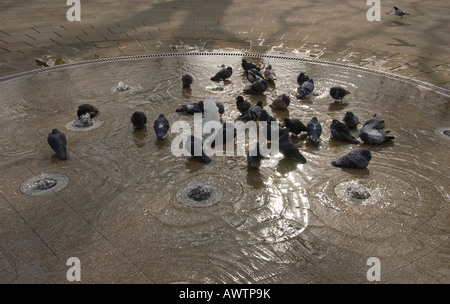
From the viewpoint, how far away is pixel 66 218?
6445mm

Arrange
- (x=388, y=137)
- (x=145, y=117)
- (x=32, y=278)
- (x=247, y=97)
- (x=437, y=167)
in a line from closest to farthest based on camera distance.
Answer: (x=32, y=278)
(x=437, y=167)
(x=388, y=137)
(x=145, y=117)
(x=247, y=97)

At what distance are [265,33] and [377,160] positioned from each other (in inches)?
426

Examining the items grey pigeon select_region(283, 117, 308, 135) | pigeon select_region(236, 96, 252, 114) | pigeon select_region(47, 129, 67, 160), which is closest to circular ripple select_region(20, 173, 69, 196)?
pigeon select_region(47, 129, 67, 160)

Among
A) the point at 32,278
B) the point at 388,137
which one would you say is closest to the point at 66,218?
the point at 32,278

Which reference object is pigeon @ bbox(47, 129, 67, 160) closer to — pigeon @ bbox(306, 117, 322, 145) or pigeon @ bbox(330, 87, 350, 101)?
pigeon @ bbox(306, 117, 322, 145)

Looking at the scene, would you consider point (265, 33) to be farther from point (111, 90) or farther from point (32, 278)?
point (32, 278)

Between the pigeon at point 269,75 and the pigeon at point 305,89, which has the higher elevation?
the pigeon at point 269,75

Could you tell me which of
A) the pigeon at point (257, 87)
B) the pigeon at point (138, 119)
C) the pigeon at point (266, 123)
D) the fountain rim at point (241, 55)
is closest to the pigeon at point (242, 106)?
the pigeon at point (266, 123)

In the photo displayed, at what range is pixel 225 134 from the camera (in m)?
8.63

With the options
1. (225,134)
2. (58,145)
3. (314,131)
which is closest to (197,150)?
(225,134)

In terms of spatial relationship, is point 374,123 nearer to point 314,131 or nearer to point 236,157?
point 314,131

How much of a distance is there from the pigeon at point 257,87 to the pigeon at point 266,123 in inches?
76.6

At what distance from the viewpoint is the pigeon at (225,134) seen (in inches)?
339

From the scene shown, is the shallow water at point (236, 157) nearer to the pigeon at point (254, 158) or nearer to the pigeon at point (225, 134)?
the pigeon at point (254, 158)
